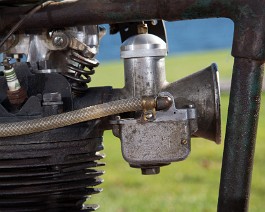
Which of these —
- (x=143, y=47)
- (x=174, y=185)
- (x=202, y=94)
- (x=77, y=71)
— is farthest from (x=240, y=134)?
(x=174, y=185)

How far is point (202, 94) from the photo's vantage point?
2.07 meters

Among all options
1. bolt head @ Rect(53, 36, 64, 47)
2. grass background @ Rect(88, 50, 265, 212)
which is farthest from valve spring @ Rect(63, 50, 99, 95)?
grass background @ Rect(88, 50, 265, 212)

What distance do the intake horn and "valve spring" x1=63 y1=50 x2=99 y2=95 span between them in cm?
24

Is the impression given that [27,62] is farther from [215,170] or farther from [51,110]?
[215,170]

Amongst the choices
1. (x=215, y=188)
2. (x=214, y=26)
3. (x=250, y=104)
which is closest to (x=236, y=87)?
(x=250, y=104)

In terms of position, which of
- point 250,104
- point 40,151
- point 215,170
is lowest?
point 215,170

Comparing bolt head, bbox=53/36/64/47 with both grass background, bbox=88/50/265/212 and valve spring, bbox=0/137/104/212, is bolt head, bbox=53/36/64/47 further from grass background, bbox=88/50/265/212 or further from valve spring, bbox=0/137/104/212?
grass background, bbox=88/50/265/212

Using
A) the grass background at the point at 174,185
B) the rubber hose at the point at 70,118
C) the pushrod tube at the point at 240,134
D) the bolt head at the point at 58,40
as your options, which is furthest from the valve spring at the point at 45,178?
the grass background at the point at 174,185

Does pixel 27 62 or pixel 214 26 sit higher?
pixel 27 62

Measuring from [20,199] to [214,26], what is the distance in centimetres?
1328

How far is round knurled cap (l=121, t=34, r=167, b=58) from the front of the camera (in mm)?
2066

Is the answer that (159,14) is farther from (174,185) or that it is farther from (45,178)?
(174,185)

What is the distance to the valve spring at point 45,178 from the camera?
2084 millimetres

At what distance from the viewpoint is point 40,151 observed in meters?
2.07
